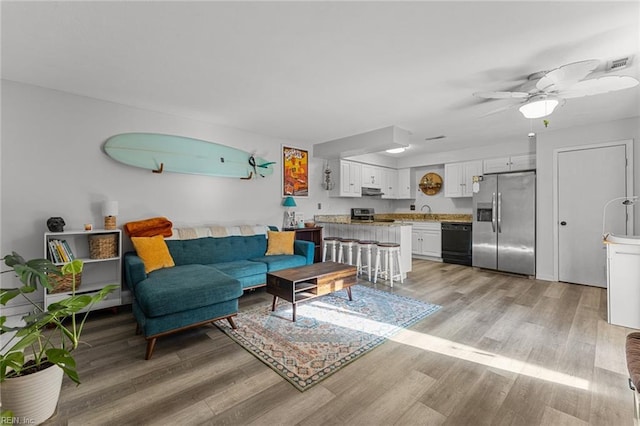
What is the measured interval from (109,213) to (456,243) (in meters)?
5.90

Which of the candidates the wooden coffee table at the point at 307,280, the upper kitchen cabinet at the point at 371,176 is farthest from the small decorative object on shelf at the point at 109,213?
the upper kitchen cabinet at the point at 371,176

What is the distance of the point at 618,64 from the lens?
2432 mm

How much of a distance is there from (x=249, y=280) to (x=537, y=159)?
5.02m

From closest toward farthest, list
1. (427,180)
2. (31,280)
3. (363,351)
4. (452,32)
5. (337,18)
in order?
(31,280)
(337,18)
(452,32)
(363,351)
(427,180)

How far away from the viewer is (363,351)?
2322 mm

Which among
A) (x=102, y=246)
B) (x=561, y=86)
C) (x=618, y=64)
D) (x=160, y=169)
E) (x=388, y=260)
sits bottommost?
(x=388, y=260)

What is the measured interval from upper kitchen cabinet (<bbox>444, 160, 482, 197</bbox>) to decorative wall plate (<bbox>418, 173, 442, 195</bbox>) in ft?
1.42

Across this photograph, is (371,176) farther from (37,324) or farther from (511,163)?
(37,324)

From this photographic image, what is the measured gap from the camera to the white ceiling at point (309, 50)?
71.1 inches

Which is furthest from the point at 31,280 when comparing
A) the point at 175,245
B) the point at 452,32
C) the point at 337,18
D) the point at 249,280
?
the point at 452,32

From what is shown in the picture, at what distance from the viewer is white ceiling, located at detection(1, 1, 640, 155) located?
5.93 feet

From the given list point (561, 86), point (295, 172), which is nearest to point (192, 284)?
point (295, 172)

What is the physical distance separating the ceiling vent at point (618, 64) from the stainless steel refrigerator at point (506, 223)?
2.48 m

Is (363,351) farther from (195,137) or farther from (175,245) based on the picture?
(195,137)
